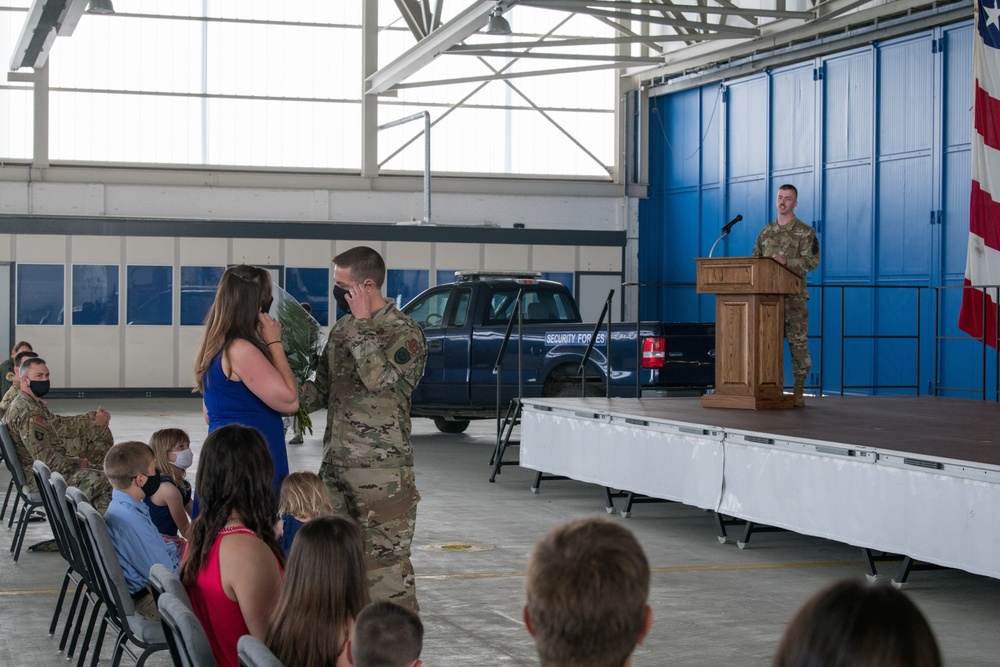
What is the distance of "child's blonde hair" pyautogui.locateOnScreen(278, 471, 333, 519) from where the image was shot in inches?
195

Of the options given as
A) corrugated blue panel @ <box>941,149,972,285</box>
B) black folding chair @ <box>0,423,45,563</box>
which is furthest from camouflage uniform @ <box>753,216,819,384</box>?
corrugated blue panel @ <box>941,149,972,285</box>

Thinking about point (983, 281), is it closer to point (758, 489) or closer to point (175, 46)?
point (758, 489)

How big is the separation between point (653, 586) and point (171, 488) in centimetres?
290

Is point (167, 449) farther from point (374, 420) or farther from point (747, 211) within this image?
point (747, 211)

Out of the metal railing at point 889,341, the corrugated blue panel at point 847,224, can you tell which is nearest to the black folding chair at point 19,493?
the metal railing at point 889,341

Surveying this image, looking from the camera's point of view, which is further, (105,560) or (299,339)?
(299,339)

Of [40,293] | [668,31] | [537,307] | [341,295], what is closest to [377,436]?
[341,295]

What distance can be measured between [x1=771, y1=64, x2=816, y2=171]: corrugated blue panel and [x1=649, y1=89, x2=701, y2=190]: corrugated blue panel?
105 inches

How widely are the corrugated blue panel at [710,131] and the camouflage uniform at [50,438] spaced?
655 inches

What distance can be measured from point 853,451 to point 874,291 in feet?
39.6

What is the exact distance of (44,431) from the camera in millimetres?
8289

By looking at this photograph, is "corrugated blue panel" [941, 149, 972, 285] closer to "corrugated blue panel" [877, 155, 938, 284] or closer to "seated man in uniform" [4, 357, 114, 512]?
"corrugated blue panel" [877, 155, 938, 284]

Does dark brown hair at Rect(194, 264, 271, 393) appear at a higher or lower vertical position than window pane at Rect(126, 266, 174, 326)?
lower

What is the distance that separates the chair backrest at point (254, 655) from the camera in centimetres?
263
